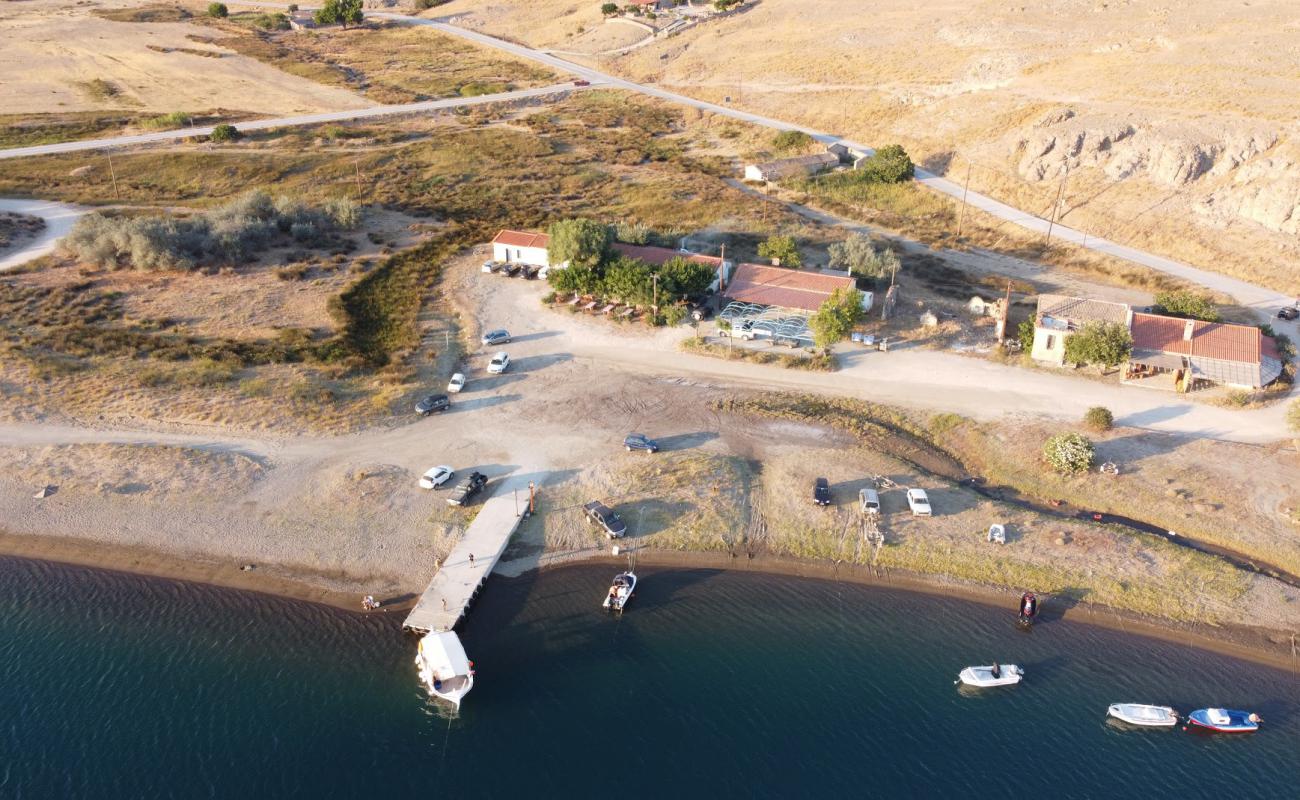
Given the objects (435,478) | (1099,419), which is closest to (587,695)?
(435,478)

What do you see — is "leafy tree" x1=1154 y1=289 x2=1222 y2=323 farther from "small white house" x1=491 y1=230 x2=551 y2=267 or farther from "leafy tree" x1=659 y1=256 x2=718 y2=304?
"small white house" x1=491 y1=230 x2=551 y2=267

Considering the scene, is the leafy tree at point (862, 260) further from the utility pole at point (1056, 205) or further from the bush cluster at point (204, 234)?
the bush cluster at point (204, 234)

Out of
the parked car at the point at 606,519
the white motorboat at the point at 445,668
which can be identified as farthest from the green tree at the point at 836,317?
the white motorboat at the point at 445,668

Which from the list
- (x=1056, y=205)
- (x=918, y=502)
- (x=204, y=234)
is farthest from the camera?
(x=1056, y=205)

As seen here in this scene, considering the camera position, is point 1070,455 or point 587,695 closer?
point 587,695

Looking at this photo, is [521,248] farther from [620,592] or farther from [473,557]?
[620,592]

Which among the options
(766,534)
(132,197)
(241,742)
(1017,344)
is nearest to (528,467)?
(766,534)
